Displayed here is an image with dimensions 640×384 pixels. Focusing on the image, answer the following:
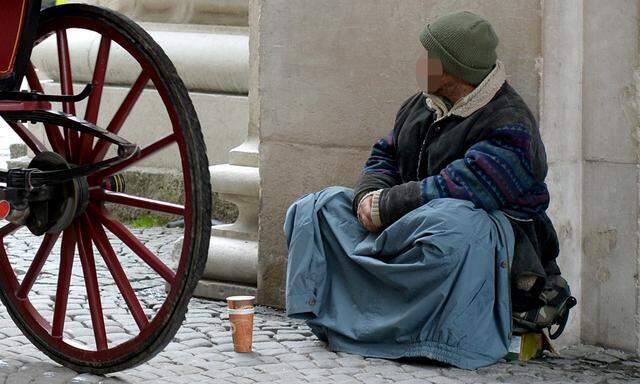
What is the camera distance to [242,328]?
461 cm

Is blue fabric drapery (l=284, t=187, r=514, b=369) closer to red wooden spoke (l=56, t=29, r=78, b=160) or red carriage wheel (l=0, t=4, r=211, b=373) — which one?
red carriage wheel (l=0, t=4, r=211, b=373)

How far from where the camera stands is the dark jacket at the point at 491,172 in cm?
445

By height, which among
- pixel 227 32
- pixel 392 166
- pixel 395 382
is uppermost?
pixel 227 32

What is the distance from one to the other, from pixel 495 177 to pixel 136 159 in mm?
1148

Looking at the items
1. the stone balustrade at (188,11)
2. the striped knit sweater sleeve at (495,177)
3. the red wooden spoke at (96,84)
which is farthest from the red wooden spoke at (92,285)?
the stone balustrade at (188,11)

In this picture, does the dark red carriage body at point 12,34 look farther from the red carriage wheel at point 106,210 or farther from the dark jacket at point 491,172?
the dark jacket at point 491,172

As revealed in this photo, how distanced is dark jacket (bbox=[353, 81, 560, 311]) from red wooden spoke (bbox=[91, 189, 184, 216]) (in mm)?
843

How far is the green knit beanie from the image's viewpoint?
4543mm

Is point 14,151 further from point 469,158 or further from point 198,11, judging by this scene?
point 469,158

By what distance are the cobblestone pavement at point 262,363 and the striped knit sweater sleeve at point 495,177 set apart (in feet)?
1.76

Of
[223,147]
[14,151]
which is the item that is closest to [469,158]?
[223,147]

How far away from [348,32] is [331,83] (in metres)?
0.20

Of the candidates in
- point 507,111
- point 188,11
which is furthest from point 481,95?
point 188,11

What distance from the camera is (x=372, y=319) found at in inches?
182
